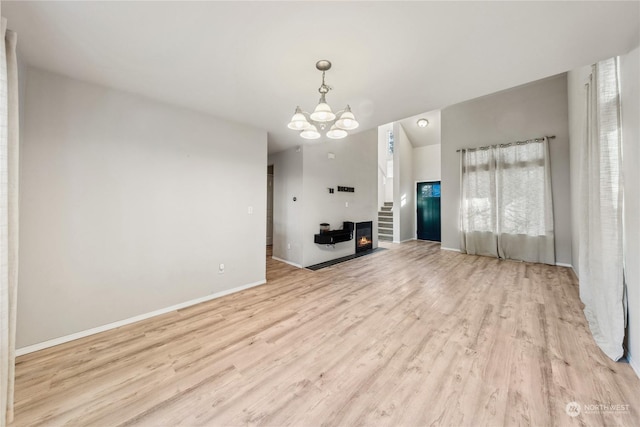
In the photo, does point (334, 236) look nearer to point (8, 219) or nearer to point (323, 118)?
point (323, 118)

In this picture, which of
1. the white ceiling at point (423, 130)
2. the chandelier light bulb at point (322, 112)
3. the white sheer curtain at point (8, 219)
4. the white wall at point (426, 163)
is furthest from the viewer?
the white wall at point (426, 163)

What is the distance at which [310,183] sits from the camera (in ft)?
15.8

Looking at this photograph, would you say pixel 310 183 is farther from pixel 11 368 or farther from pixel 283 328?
pixel 11 368

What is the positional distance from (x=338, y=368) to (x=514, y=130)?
638 centimetres

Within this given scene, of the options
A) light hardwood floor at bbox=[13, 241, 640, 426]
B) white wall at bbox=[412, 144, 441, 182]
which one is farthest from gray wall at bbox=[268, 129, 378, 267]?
white wall at bbox=[412, 144, 441, 182]

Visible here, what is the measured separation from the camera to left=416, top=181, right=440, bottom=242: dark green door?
799cm

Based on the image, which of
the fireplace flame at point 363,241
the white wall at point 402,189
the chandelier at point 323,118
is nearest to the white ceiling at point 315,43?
the chandelier at point 323,118

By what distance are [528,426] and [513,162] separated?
5.56 m

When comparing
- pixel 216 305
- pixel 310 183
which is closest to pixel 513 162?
pixel 310 183

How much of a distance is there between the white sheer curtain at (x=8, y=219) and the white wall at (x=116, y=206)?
2.88ft

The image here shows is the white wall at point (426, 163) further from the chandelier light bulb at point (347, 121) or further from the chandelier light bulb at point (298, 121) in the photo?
the chandelier light bulb at point (298, 121)

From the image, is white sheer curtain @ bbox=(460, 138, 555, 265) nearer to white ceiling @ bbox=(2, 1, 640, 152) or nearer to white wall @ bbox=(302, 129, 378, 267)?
white wall @ bbox=(302, 129, 378, 267)

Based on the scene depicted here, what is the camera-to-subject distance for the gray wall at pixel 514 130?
185 inches

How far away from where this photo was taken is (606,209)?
2059 mm
